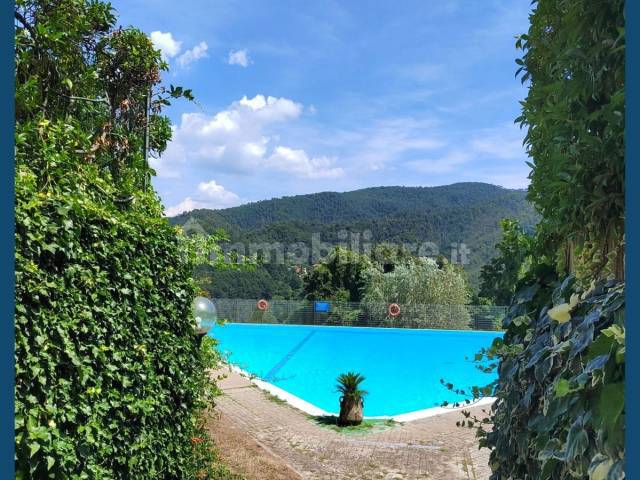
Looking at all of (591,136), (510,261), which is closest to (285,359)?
(510,261)

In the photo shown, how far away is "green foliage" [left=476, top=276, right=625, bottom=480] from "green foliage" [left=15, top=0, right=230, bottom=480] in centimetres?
221

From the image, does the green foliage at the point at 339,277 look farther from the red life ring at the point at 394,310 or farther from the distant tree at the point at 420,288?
the red life ring at the point at 394,310

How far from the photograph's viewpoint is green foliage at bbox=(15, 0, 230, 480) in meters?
2.59

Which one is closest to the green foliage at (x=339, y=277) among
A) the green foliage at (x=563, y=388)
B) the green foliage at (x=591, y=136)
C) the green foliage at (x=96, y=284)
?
the green foliage at (x=96, y=284)

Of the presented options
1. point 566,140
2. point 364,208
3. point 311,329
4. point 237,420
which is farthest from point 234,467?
point 364,208

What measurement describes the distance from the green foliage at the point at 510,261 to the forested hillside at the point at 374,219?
14.2 meters

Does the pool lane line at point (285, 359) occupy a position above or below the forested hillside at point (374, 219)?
below

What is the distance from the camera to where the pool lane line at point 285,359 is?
611 inches

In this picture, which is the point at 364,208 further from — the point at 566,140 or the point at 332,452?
the point at 566,140

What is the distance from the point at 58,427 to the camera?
108 inches

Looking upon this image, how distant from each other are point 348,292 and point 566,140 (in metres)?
27.8

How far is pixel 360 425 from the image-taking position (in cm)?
827

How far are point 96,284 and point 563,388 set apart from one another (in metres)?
2.61

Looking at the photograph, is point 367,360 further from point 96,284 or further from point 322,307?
point 96,284
